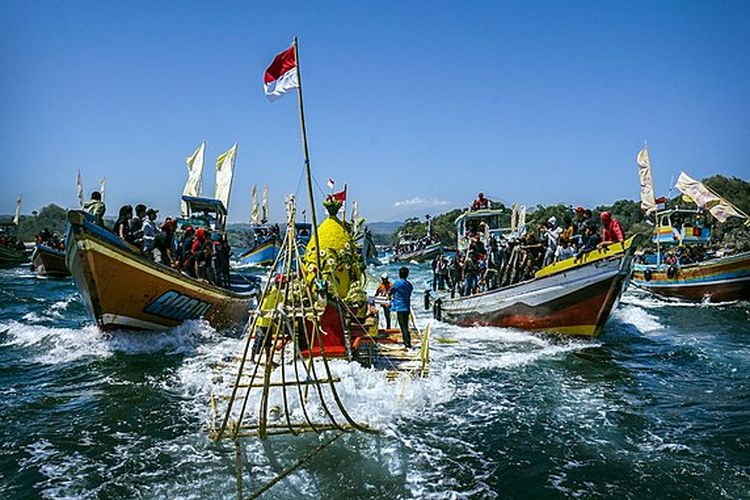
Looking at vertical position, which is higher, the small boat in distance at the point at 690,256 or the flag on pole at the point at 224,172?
the flag on pole at the point at 224,172

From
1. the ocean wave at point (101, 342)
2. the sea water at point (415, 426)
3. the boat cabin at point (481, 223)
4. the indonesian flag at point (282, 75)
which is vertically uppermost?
the indonesian flag at point (282, 75)

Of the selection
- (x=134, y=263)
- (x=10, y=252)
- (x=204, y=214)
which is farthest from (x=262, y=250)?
(x=134, y=263)

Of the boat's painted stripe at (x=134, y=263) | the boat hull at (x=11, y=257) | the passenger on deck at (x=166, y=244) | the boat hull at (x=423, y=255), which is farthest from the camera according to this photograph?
the boat hull at (x=423, y=255)

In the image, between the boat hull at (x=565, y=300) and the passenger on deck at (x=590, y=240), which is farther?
the passenger on deck at (x=590, y=240)

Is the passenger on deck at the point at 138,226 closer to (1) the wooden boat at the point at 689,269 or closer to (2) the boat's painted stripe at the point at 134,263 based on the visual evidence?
(2) the boat's painted stripe at the point at 134,263

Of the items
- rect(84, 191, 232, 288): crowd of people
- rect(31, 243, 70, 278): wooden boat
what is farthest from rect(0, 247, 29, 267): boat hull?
rect(84, 191, 232, 288): crowd of people

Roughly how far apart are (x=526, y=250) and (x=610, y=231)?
313 cm

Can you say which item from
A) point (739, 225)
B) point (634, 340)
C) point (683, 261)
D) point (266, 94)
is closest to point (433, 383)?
point (266, 94)

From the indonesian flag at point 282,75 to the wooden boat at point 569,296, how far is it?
883cm

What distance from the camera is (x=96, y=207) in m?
11.7

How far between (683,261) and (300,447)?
88.0 ft

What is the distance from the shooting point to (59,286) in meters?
25.8

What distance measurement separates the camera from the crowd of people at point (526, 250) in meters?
13.3

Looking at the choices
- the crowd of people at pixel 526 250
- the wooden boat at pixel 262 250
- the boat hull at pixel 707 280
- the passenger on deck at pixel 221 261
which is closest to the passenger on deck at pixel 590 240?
the crowd of people at pixel 526 250
